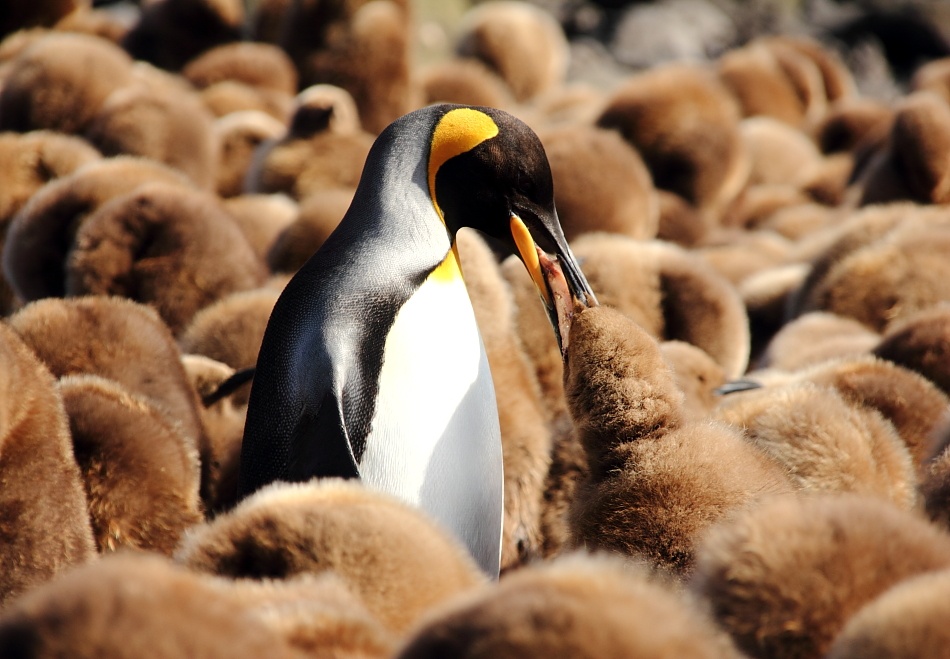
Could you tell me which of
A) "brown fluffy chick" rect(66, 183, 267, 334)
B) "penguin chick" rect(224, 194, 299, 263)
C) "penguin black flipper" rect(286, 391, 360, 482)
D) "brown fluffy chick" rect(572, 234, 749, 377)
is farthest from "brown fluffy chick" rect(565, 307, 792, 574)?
"penguin chick" rect(224, 194, 299, 263)

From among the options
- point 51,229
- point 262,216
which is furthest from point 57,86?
point 51,229

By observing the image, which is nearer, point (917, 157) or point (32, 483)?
point (32, 483)

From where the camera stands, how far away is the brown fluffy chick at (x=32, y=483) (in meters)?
1.66

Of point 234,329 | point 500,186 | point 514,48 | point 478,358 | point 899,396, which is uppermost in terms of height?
point 500,186

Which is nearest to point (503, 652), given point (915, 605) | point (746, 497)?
point (915, 605)

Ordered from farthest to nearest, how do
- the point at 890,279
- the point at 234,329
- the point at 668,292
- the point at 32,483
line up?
the point at 890,279 → the point at 668,292 → the point at 234,329 → the point at 32,483

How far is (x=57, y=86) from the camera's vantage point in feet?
13.9

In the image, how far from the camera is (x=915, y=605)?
3.48 feet

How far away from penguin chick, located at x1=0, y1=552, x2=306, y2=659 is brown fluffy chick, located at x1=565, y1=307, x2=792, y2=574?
860 mm

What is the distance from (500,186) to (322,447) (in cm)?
64

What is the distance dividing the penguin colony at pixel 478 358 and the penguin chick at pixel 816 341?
0.02 m

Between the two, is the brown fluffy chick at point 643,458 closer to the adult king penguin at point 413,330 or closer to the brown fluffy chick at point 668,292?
the adult king penguin at point 413,330

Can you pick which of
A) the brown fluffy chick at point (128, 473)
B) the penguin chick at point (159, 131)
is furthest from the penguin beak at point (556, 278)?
the penguin chick at point (159, 131)

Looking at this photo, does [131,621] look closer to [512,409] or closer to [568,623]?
[568,623]
